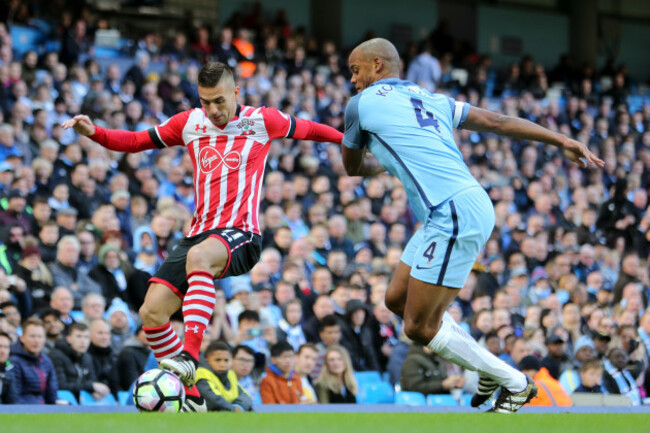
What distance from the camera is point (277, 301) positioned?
11.2 metres

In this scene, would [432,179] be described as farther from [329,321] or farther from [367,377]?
[367,377]

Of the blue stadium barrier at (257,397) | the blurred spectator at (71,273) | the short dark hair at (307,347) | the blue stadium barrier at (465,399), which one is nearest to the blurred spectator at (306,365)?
the short dark hair at (307,347)

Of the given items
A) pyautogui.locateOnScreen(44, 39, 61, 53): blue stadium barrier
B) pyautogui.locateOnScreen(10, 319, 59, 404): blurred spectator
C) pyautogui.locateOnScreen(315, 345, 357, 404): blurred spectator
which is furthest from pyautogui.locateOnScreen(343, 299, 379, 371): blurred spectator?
pyautogui.locateOnScreen(44, 39, 61, 53): blue stadium barrier

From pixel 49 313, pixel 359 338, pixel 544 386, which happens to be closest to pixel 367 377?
pixel 359 338

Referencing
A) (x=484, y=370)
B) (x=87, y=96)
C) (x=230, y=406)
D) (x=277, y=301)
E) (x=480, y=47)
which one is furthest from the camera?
(x=480, y=47)

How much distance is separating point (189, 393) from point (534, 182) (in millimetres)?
12201

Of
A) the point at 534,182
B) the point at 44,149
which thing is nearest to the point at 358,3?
the point at 534,182

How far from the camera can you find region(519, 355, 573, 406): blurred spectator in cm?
955

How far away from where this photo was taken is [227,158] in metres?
6.88

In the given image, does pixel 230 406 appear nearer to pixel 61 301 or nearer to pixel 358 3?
pixel 61 301

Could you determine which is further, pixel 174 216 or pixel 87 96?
pixel 87 96

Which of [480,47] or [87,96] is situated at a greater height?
[87,96]

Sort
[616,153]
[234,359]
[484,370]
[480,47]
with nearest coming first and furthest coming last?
[484,370]
[234,359]
[616,153]
[480,47]

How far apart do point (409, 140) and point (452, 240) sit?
2.19ft
